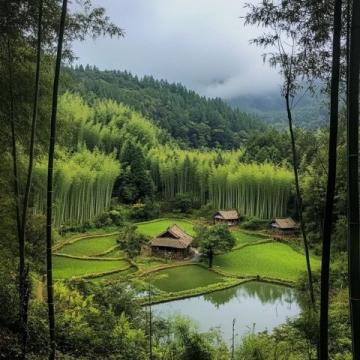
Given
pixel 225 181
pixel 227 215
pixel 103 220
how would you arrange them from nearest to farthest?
pixel 103 220, pixel 227 215, pixel 225 181

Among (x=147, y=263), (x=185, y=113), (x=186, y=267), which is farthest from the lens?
(x=185, y=113)

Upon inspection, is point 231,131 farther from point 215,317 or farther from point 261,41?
point 261,41

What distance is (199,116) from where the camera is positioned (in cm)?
6366

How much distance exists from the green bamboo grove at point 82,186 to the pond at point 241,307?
1028cm

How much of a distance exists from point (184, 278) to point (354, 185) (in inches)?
638

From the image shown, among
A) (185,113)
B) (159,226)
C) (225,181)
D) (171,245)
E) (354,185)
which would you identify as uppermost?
(185,113)

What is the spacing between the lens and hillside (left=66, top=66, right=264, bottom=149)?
60375 millimetres

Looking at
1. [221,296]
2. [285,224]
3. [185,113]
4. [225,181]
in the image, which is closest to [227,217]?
[225,181]

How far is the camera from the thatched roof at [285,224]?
27391 millimetres

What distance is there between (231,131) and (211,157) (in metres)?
26.3

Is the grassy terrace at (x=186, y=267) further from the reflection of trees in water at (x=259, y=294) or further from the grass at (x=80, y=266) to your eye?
the reflection of trees in water at (x=259, y=294)

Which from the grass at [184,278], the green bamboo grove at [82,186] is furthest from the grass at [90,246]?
the grass at [184,278]

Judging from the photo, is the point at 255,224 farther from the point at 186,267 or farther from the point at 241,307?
the point at 241,307

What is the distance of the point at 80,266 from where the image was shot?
62.5ft
